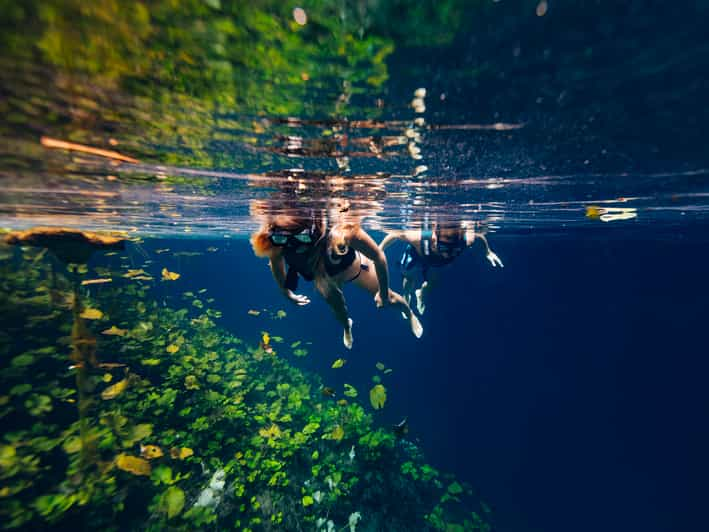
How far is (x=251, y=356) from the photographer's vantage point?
19281 mm

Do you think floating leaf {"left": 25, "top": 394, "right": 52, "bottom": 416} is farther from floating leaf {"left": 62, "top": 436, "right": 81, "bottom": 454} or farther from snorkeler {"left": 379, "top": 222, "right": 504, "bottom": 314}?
snorkeler {"left": 379, "top": 222, "right": 504, "bottom": 314}

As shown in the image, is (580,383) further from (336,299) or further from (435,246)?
(336,299)

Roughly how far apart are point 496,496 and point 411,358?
11.8 meters

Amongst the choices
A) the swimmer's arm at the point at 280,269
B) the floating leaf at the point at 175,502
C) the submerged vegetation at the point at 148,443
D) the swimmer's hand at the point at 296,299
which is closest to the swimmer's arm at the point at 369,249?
the swimmer's hand at the point at 296,299

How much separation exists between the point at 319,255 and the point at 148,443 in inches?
275

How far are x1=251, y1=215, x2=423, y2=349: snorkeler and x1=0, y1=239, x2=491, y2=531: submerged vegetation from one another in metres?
2.87

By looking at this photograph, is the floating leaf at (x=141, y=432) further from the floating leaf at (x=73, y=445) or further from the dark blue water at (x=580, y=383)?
the dark blue water at (x=580, y=383)

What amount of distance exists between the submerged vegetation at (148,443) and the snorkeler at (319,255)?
9.43 feet

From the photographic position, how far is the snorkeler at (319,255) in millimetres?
5785

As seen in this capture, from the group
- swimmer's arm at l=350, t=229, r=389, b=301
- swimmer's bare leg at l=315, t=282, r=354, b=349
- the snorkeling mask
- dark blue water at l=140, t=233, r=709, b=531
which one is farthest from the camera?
dark blue water at l=140, t=233, r=709, b=531

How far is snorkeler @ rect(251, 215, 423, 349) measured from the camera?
19.0ft

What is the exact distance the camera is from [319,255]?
6.29 m

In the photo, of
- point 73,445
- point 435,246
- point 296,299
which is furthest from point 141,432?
point 435,246

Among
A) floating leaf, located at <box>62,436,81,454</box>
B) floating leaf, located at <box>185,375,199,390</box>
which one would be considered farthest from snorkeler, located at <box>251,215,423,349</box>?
floating leaf, located at <box>185,375,199,390</box>
